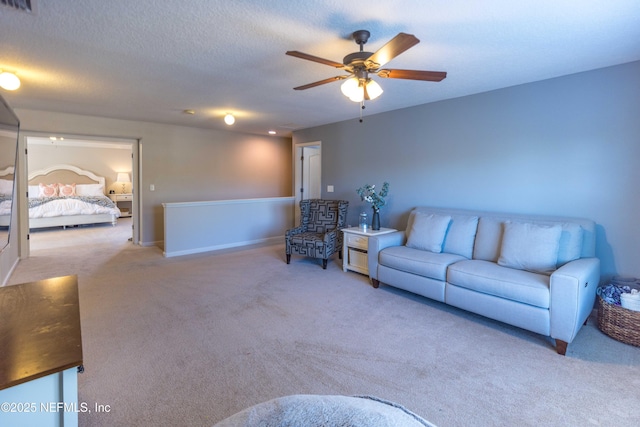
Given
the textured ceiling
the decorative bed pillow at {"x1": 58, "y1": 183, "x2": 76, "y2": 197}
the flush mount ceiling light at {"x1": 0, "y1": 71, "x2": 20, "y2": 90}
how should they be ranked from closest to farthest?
the textured ceiling < the flush mount ceiling light at {"x1": 0, "y1": 71, "x2": 20, "y2": 90} < the decorative bed pillow at {"x1": 58, "y1": 183, "x2": 76, "y2": 197}

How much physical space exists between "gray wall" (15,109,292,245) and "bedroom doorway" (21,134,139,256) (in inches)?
57.4

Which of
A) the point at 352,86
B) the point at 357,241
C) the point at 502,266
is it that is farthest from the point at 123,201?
the point at 502,266

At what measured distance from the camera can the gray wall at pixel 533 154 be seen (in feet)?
9.27

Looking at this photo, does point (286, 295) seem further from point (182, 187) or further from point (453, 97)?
point (182, 187)

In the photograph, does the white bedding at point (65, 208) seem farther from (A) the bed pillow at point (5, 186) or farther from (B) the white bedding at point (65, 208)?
(A) the bed pillow at point (5, 186)

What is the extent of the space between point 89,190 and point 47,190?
942 millimetres

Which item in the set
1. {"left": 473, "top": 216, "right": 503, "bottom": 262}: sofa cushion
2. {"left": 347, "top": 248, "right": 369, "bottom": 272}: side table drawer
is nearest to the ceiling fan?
{"left": 473, "top": 216, "right": 503, "bottom": 262}: sofa cushion

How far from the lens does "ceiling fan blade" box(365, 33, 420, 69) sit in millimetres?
1760

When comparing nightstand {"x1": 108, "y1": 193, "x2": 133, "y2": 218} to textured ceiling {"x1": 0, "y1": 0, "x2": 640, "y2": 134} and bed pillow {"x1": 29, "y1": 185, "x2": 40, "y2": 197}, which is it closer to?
bed pillow {"x1": 29, "y1": 185, "x2": 40, "y2": 197}

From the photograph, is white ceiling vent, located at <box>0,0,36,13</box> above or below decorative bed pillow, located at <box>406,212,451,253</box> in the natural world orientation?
above

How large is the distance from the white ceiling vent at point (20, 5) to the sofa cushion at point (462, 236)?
3.90 metres

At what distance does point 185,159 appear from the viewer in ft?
20.5

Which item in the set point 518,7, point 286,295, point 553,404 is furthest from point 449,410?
point 518,7

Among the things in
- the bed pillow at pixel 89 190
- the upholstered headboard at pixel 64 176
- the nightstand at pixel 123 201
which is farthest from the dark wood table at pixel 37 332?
the upholstered headboard at pixel 64 176
